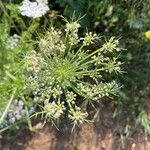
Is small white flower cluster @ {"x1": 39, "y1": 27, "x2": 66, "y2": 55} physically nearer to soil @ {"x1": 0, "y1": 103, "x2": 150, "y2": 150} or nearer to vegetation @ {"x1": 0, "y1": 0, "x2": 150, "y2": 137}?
vegetation @ {"x1": 0, "y1": 0, "x2": 150, "y2": 137}

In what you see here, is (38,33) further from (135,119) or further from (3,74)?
(135,119)

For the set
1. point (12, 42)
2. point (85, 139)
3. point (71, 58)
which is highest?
point (12, 42)

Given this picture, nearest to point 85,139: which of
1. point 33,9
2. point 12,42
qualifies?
point 12,42

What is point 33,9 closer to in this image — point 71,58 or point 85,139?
point 71,58

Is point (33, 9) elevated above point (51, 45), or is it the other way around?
point (33, 9)

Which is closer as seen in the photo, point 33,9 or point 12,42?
point 33,9

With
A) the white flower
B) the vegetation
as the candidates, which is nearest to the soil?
the vegetation

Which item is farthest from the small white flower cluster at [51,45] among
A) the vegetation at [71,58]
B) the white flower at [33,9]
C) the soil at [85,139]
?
the soil at [85,139]

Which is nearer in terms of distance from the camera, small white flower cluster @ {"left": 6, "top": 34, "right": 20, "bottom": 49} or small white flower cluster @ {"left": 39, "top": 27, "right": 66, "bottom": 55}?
small white flower cluster @ {"left": 39, "top": 27, "right": 66, "bottom": 55}

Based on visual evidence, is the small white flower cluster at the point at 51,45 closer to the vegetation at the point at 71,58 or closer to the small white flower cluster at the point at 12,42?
the vegetation at the point at 71,58
